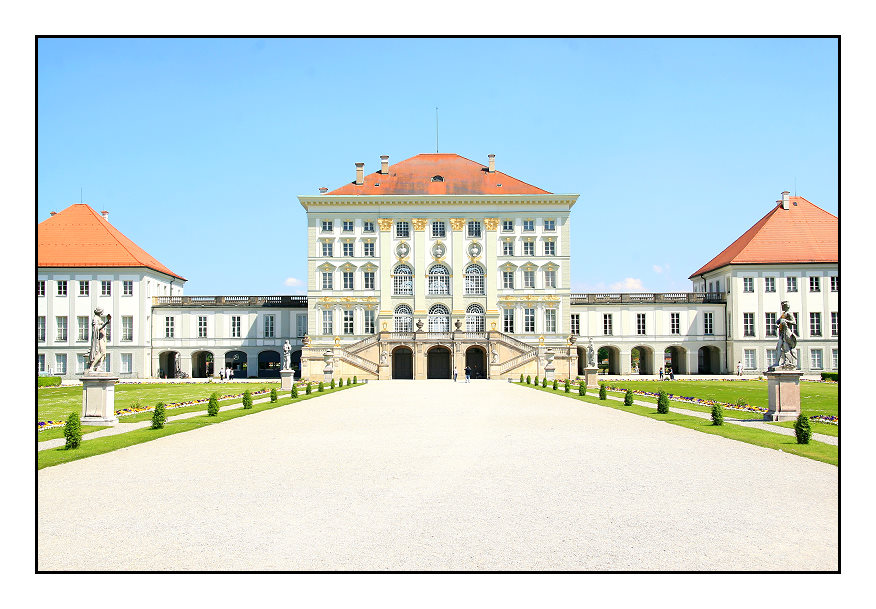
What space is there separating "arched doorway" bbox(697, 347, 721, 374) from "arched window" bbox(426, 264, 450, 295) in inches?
953

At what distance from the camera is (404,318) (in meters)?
65.4

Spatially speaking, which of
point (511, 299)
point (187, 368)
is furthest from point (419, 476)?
point (187, 368)

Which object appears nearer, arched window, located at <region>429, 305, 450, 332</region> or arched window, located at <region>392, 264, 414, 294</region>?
arched window, located at <region>429, 305, 450, 332</region>

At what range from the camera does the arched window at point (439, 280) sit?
216ft

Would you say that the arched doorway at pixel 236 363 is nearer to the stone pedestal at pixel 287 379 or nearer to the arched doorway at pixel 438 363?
the arched doorway at pixel 438 363

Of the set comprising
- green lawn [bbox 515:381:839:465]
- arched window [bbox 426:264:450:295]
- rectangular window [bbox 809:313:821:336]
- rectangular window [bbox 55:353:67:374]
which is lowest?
rectangular window [bbox 55:353:67:374]

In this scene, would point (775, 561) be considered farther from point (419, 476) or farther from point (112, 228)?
point (112, 228)

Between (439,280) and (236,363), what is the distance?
1129 inches

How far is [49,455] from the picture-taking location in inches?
562

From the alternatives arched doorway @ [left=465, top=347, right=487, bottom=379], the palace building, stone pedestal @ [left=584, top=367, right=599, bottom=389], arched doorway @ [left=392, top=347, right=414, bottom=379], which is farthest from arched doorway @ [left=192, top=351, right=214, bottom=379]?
stone pedestal @ [left=584, top=367, right=599, bottom=389]

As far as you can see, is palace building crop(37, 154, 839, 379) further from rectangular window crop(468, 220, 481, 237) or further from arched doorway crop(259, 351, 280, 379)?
arched doorway crop(259, 351, 280, 379)

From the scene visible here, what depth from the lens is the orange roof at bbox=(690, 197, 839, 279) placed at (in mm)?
64125

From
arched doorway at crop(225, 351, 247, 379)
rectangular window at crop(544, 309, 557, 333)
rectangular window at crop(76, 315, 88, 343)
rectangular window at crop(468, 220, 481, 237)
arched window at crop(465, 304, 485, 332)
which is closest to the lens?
rectangular window at crop(76, 315, 88, 343)
